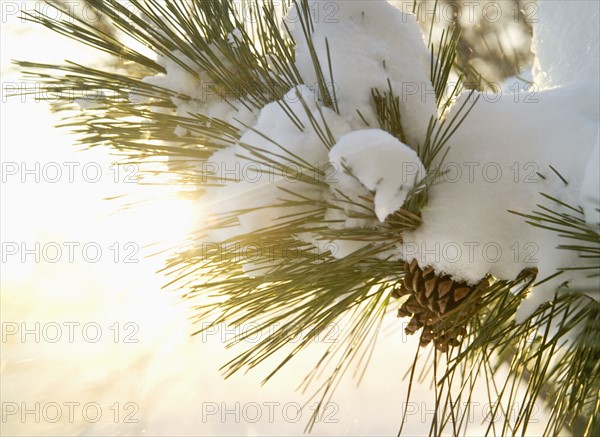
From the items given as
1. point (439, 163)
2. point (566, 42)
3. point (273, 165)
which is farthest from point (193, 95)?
point (566, 42)

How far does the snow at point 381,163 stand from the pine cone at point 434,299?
0.12 metres

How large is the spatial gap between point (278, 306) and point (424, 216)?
0.66 feet

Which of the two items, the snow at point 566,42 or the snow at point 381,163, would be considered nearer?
the snow at point 381,163

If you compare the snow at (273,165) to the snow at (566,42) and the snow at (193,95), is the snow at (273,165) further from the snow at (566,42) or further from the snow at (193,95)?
the snow at (566,42)

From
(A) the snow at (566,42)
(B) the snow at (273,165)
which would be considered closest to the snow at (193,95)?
(B) the snow at (273,165)

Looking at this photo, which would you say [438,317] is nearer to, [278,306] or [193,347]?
[278,306]

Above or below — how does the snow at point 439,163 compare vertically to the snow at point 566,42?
below

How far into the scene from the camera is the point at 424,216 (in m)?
0.56

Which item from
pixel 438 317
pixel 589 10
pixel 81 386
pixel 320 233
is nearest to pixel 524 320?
pixel 438 317

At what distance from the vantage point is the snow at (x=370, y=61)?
21.5 inches

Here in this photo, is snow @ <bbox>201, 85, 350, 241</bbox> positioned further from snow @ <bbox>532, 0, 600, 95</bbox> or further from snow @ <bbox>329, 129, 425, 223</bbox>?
snow @ <bbox>532, 0, 600, 95</bbox>

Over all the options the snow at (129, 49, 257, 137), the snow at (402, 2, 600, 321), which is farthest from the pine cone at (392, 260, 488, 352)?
the snow at (129, 49, 257, 137)

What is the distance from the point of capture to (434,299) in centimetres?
60

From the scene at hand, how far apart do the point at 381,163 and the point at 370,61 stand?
5.4 inches
